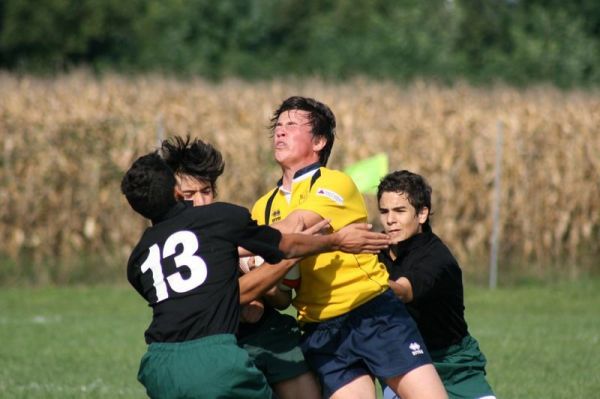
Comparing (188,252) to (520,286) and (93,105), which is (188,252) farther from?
(93,105)

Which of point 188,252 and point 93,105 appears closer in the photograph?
point 188,252

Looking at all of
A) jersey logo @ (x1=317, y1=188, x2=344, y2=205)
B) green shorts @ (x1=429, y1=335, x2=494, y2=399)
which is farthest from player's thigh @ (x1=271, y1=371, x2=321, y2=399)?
jersey logo @ (x1=317, y1=188, x2=344, y2=205)

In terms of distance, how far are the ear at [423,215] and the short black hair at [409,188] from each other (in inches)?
0.7

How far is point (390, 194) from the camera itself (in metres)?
6.38

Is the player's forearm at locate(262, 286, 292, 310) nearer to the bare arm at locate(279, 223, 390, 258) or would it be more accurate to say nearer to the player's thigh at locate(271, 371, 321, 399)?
the player's thigh at locate(271, 371, 321, 399)

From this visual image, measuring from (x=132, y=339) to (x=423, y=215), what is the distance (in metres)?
5.99

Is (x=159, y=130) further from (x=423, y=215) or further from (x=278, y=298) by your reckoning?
(x=278, y=298)

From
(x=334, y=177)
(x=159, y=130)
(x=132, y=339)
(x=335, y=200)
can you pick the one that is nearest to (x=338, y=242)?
(x=335, y=200)

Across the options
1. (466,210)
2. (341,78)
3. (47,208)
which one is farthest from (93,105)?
(341,78)

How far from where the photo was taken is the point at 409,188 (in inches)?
251

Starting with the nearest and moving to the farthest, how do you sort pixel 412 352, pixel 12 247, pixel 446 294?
pixel 412 352 → pixel 446 294 → pixel 12 247

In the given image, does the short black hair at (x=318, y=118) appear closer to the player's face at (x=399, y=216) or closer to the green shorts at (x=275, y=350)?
the player's face at (x=399, y=216)

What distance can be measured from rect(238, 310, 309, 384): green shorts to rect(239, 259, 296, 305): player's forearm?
473 millimetres

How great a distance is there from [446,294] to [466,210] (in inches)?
446
